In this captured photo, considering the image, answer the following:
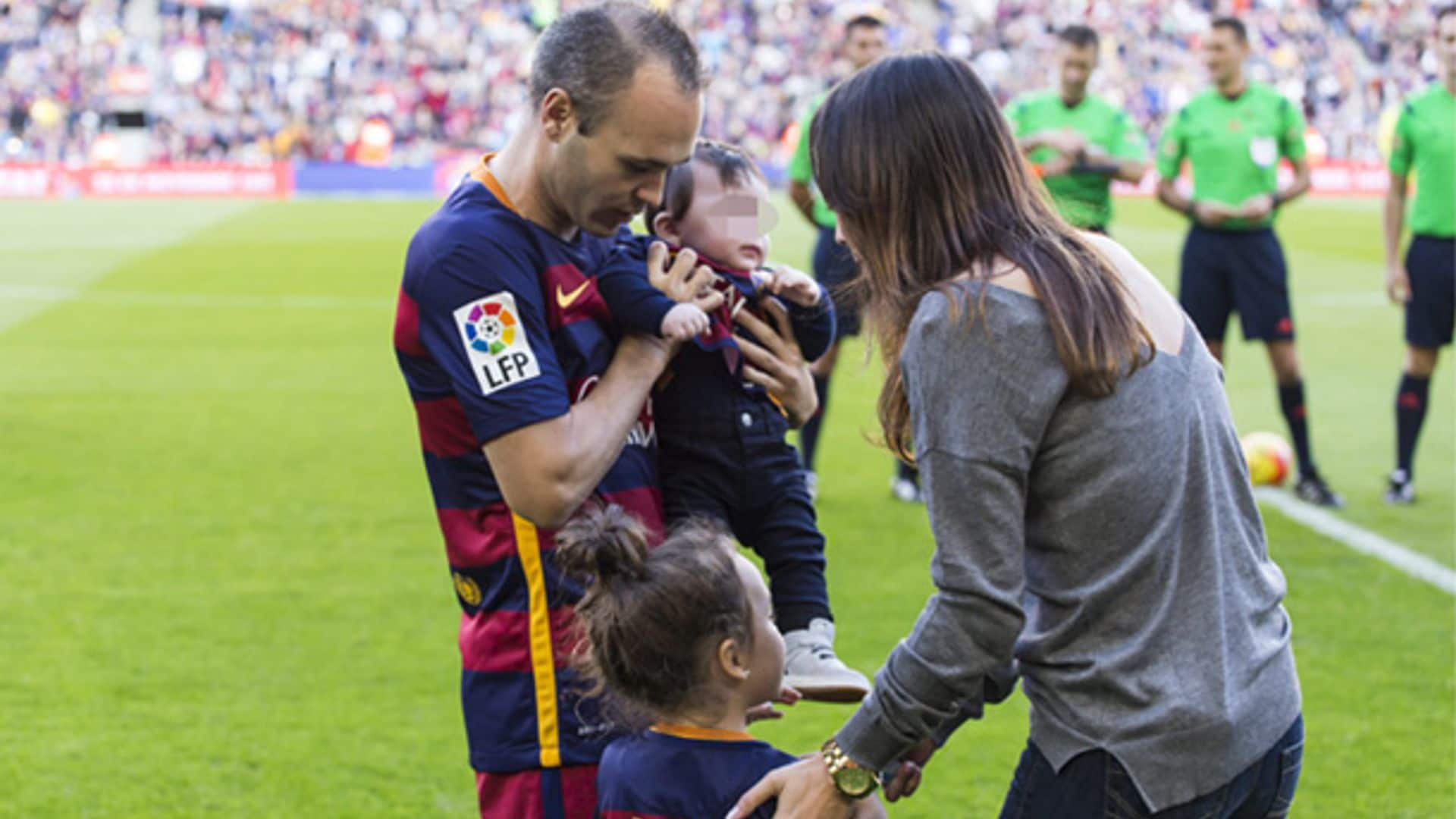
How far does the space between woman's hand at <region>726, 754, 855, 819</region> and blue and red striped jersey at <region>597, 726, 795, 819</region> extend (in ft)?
0.27

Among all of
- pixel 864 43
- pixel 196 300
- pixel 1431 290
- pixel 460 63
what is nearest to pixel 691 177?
pixel 864 43

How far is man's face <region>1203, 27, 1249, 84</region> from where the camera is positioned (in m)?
9.76

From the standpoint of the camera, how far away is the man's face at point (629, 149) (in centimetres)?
278

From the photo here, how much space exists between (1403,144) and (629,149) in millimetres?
7669

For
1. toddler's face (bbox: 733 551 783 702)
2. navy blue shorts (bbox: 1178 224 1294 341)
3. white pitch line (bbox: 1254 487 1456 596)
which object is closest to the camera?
toddler's face (bbox: 733 551 783 702)

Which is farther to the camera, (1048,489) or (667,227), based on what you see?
(667,227)

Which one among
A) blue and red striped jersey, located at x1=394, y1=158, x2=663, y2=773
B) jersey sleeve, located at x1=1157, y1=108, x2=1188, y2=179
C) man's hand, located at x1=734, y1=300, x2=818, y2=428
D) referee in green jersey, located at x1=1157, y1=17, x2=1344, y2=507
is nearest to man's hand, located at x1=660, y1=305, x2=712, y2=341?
blue and red striped jersey, located at x1=394, y1=158, x2=663, y2=773

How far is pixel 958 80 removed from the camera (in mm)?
2500

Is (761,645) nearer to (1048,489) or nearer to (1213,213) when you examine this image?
(1048,489)

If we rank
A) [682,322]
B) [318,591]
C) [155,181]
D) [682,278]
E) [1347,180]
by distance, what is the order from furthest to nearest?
[155,181] → [1347,180] → [318,591] → [682,278] → [682,322]

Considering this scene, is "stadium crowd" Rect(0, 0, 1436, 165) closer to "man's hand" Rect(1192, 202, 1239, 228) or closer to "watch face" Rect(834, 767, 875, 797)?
"man's hand" Rect(1192, 202, 1239, 228)

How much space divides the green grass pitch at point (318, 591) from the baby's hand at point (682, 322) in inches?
12.6

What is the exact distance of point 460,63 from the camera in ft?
161

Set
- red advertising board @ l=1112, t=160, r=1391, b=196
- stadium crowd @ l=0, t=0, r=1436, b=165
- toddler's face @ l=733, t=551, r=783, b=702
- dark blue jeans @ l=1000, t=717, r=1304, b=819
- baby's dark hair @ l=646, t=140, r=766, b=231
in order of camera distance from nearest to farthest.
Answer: dark blue jeans @ l=1000, t=717, r=1304, b=819
toddler's face @ l=733, t=551, r=783, b=702
baby's dark hair @ l=646, t=140, r=766, b=231
red advertising board @ l=1112, t=160, r=1391, b=196
stadium crowd @ l=0, t=0, r=1436, b=165
